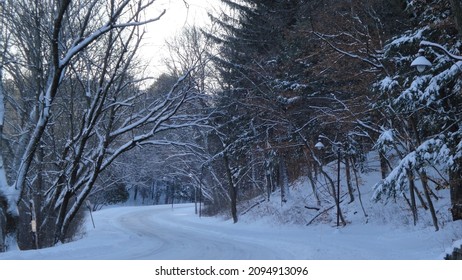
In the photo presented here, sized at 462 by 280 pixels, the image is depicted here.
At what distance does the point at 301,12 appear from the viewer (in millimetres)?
15164

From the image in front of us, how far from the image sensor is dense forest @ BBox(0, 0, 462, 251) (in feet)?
32.1

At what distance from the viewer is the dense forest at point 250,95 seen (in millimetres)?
9797

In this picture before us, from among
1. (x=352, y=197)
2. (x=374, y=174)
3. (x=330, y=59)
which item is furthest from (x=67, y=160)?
(x=374, y=174)

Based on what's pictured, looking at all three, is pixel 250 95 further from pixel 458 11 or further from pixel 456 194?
pixel 458 11

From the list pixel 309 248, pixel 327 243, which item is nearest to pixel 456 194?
pixel 327 243

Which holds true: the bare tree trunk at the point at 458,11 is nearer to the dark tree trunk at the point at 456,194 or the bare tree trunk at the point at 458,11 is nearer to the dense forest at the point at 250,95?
the dense forest at the point at 250,95

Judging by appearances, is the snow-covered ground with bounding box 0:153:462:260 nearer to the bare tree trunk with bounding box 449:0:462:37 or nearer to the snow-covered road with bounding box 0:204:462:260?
the snow-covered road with bounding box 0:204:462:260

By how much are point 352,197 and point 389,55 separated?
7.62 m

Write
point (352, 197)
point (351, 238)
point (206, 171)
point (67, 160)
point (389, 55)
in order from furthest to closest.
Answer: point (206, 171) < point (352, 197) < point (67, 160) < point (351, 238) < point (389, 55)

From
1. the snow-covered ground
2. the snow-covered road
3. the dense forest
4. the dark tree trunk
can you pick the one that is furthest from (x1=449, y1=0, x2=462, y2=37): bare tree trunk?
the snow-covered road

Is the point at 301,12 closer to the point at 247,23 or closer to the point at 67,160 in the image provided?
the point at 247,23

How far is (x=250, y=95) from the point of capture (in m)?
19.0

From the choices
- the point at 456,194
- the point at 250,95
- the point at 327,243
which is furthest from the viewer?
the point at 250,95

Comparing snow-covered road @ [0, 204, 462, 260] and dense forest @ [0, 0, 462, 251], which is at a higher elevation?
dense forest @ [0, 0, 462, 251]
